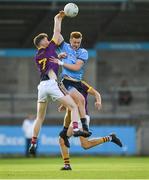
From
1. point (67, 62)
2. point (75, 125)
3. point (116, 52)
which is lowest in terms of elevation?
point (75, 125)

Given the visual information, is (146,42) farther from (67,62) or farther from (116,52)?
(67,62)

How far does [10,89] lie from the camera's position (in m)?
37.9

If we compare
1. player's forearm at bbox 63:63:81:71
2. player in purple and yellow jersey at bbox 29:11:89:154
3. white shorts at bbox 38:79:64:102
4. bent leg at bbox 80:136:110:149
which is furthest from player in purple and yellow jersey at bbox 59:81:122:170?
player's forearm at bbox 63:63:81:71

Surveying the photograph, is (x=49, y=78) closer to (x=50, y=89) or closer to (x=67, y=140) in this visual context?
(x=50, y=89)

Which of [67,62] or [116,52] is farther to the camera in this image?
[116,52]

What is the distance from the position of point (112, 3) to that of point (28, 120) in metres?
7.24

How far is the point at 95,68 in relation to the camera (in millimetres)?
37312

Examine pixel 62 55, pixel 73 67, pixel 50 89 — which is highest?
pixel 62 55

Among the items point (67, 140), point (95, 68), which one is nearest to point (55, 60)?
point (67, 140)

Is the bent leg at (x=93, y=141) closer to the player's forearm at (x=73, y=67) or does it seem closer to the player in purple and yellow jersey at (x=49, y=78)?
the player in purple and yellow jersey at (x=49, y=78)

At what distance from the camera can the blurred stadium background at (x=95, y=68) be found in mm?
34031

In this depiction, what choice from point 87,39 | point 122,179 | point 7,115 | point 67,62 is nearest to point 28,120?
point 7,115

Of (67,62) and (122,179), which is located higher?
(67,62)

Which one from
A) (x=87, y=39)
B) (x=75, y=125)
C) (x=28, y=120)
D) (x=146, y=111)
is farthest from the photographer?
(x=87, y=39)
